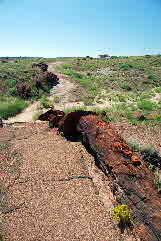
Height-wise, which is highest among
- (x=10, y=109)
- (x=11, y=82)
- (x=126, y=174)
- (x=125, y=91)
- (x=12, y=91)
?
(x=11, y=82)

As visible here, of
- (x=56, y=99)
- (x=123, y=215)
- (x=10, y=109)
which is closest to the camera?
(x=123, y=215)

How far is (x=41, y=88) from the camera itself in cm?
2269

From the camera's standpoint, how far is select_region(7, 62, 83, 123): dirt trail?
15.5m

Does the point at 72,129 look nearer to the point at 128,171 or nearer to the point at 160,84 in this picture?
the point at 128,171

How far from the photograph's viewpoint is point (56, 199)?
6.41m

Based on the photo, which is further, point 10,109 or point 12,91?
point 12,91

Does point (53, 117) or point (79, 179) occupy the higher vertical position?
point (53, 117)

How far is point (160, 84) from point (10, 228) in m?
27.4

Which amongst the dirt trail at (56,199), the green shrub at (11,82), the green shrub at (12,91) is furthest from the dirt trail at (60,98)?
the dirt trail at (56,199)

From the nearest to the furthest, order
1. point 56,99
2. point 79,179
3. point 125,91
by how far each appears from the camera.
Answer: point 79,179, point 56,99, point 125,91

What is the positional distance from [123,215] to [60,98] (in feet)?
50.8

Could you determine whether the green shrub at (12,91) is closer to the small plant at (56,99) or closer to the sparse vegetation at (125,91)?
the small plant at (56,99)

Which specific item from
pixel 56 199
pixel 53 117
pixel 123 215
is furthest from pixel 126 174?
pixel 53 117

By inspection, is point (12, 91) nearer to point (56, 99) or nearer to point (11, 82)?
point (11, 82)
